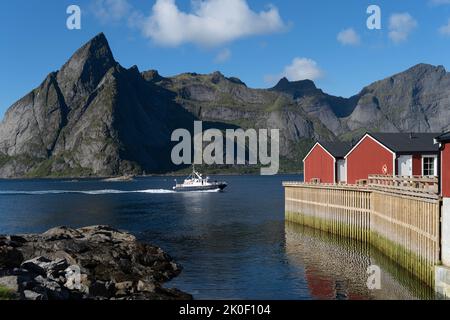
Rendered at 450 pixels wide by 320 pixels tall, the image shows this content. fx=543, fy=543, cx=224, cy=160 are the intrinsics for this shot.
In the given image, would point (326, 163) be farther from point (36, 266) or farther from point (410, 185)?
point (36, 266)

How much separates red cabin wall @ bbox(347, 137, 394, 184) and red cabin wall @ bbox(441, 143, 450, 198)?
2117cm

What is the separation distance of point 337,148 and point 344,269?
2834 centimetres

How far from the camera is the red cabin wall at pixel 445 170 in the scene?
32203 millimetres

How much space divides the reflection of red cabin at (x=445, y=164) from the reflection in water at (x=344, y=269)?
6.05m

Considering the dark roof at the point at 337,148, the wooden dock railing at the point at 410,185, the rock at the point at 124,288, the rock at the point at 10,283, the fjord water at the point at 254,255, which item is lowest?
the fjord water at the point at 254,255

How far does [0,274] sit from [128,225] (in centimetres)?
5098

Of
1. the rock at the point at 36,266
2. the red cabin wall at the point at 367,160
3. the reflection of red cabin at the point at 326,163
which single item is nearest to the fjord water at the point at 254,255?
the reflection of red cabin at the point at 326,163

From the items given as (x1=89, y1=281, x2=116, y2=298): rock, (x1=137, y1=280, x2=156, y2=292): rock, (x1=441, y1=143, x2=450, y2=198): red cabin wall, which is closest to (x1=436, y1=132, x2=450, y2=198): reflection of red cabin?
(x1=441, y1=143, x2=450, y2=198): red cabin wall

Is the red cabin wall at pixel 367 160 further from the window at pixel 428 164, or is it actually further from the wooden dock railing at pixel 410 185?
the window at pixel 428 164

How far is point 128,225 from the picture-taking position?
7638cm

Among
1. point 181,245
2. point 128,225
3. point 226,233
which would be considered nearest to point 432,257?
point 181,245

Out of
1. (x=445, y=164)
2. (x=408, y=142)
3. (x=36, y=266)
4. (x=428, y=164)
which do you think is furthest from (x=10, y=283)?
(x=408, y=142)

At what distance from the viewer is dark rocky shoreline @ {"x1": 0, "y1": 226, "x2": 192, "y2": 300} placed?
2706 centimetres
